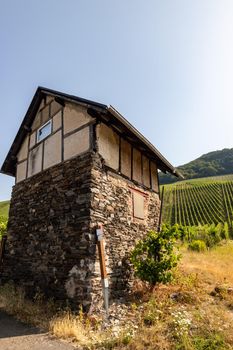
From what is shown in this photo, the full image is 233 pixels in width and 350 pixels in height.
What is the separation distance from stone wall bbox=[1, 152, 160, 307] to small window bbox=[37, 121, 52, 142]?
1686 millimetres

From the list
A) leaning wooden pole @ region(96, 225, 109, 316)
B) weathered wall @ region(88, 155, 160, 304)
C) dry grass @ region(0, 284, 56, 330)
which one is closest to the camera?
dry grass @ region(0, 284, 56, 330)

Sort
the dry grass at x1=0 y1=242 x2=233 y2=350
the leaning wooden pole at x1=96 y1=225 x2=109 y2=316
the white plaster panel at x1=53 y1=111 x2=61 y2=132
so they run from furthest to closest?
the white plaster panel at x1=53 y1=111 x2=61 y2=132, the leaning wooden pole at x1=96 y1=225 x2=109 y2=316, the dry grass at x1=0 y1=242 x2=233 y2=350

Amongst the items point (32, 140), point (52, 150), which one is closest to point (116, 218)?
point (52, 150)

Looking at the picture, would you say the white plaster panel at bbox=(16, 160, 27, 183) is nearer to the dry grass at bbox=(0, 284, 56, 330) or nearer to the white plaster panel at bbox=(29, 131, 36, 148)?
the white plaster panel at bbox=(29, 131, 36, 148)

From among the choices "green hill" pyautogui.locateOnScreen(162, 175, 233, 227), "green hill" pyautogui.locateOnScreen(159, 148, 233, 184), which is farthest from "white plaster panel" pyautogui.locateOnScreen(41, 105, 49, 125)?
"green hill" pyautogui.locateOnScreen(159, 148, 233, 184)

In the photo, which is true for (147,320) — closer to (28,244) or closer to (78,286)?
(78,286)

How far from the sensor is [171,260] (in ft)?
27.9

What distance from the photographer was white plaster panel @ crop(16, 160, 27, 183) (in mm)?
11641

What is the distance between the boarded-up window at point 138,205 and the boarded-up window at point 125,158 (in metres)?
0.87

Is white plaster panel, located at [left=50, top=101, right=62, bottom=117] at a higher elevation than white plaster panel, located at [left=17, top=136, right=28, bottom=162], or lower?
higher

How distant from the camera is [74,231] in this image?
8.15 m

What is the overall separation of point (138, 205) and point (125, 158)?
6.27ft

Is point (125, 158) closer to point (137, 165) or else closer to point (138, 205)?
point (137, 165)

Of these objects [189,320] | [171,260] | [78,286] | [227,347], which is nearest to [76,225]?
[78,286]
